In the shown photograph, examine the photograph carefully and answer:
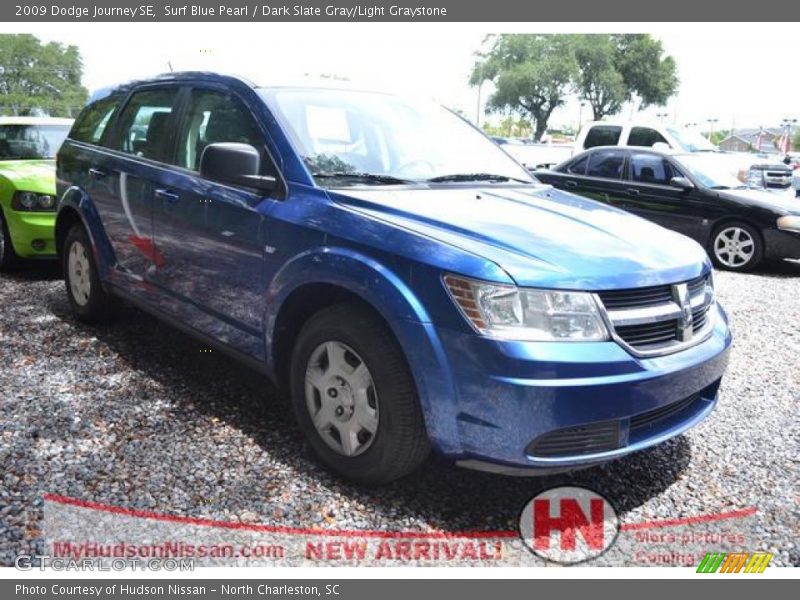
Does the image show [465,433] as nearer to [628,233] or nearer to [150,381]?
[628,233]

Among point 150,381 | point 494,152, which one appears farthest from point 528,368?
point 150,381

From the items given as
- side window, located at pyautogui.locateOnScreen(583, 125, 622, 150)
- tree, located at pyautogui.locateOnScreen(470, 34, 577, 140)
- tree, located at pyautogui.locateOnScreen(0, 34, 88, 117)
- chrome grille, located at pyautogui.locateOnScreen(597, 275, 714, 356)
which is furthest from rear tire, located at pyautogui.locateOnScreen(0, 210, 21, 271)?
tree, located at pyautogui.locateOnScreen(0, 34, 88, 117)

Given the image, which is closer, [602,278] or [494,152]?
[602,278]

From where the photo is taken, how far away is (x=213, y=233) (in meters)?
3.53

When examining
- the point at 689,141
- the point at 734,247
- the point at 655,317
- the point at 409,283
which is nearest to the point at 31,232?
the point at 409,283

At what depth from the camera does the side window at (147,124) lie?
13.5 feet

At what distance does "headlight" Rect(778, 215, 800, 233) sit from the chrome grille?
20.5 ft

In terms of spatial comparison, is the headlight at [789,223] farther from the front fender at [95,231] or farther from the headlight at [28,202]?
the headlight at [28,202]

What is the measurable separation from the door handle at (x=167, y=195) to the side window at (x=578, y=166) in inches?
290

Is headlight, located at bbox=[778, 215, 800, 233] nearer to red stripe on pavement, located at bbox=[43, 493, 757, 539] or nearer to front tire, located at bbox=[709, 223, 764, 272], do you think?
front tire, located at bbox=[709, 223, 764, 272]

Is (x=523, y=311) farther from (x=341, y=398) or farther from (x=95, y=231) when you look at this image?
(x=95, y=231)

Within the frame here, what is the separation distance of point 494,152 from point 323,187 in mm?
1386

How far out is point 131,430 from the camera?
3.40m

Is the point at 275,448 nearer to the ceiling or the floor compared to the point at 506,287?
nearer to the floor
